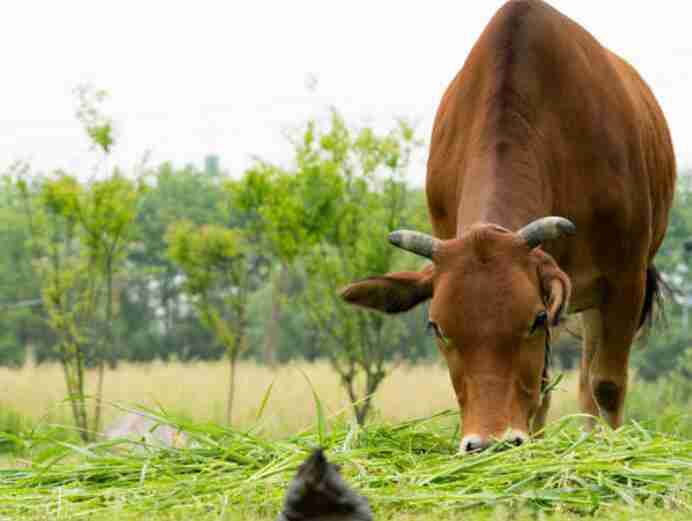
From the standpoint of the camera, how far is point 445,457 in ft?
15.2

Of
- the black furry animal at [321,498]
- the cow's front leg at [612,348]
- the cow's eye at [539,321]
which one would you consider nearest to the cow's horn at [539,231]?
the cow's eye at [539,321]

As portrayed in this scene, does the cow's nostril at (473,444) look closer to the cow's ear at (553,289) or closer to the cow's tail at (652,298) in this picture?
the cow's ear at (553,289)

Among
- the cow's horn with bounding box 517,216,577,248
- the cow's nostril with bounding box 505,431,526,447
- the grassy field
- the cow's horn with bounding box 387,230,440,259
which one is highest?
the cow's horn with bounding box 517,216,577,248

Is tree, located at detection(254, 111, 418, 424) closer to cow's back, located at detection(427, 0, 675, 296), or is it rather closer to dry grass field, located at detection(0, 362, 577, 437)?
dry grass field, located at detection(0, 362, 577, 437)

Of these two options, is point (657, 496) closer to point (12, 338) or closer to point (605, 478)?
point (605, 478)

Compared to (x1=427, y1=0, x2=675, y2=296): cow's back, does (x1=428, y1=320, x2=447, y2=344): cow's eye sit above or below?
below

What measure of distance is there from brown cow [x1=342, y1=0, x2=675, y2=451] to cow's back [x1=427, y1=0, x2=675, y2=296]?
0.4 inches

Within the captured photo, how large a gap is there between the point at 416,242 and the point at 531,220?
899 mm

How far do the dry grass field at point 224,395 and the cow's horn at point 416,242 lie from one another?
191 inches

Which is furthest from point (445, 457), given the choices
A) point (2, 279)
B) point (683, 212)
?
point (2, 279)

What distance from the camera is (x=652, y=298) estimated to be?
8.62 m

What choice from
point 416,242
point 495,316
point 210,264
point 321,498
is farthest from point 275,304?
point 321,498

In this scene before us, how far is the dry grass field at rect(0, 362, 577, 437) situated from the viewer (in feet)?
41.6

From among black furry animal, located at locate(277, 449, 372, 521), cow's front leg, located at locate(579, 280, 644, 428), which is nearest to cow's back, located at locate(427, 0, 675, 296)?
cow's front leg, located at locate(579, 280, 644, 428)
